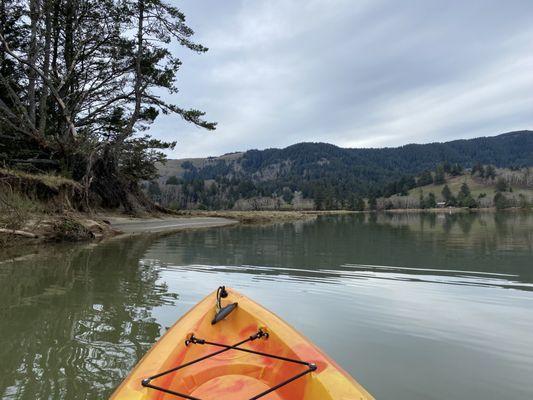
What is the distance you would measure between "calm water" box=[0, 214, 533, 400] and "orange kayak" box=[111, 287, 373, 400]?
34.3 inches

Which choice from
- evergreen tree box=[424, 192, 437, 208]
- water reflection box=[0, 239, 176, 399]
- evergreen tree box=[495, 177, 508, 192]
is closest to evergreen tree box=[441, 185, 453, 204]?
evergreen tree box=[424, 192, 437, 208]

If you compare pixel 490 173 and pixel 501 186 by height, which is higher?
pixel 490 173

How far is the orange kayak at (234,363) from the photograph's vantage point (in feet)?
9.88

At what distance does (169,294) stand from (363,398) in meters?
5.95

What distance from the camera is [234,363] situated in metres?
3.97

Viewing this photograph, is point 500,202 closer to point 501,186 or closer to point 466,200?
point 466,200

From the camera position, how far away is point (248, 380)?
3.81 meters

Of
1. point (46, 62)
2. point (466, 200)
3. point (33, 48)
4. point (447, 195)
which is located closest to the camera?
point (33, 48)

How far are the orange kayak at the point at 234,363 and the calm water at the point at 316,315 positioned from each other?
871 mm

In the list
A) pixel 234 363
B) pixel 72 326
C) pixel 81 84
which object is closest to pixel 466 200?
pixel 81 84

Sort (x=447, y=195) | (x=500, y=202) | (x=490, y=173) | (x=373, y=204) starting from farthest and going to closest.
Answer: (x=490, y=173), (x=447, y=195), (x=373, y=204), (x=500, y=202)

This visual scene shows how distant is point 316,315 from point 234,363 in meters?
2.98

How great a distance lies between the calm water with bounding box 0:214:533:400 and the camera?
420 centimetres

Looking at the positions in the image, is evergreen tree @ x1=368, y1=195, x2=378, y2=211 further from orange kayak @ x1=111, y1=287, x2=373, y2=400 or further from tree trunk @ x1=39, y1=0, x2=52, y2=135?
orange kayak @ x1=111, y1=287, x2=373, y2=400
